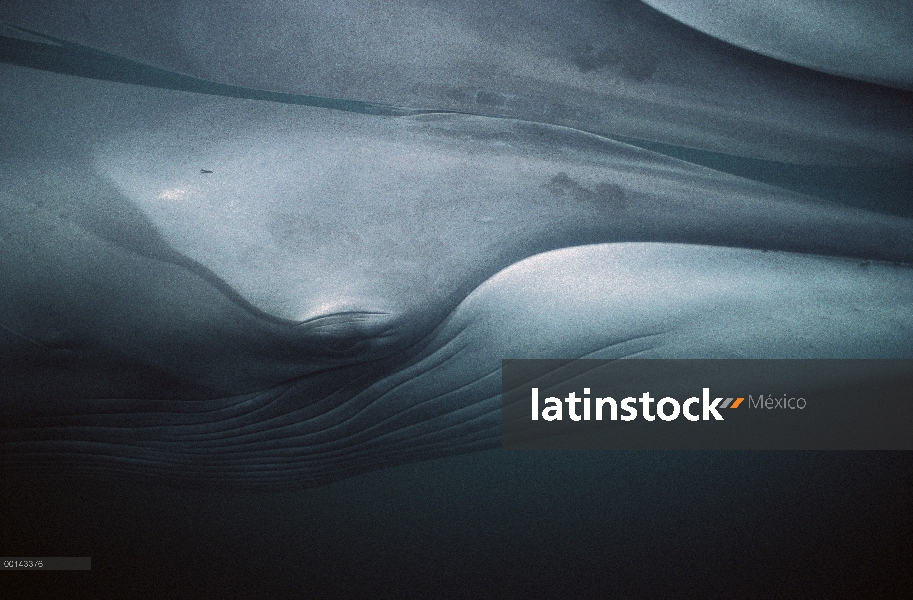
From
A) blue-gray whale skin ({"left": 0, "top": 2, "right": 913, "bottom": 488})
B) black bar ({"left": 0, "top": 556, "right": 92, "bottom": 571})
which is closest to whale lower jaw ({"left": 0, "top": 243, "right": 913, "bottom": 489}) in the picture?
blue-gray whale skin ({"left": 0, "top": 2, "right": 913, "bottom": 488})

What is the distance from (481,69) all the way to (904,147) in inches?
31.8

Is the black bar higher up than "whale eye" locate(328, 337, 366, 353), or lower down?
lower down

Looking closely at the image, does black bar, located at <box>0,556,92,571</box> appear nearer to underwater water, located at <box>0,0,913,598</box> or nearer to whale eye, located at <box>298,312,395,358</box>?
underwater water, located at <box>0,0,913,598</box>

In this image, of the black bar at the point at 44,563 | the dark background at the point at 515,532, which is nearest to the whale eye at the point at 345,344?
the dark background at the point at 515,532

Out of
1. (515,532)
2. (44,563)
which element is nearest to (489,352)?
(515,532)

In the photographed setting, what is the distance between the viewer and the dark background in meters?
1.22

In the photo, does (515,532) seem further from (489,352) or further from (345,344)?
(345,344)

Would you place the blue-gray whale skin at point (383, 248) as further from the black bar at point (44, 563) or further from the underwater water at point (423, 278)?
the black bar at point (44, 563)

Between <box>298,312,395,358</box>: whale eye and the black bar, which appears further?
the black bar

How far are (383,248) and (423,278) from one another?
0.08 meters

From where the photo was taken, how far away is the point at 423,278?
1035 mm

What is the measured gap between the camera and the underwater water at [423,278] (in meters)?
1.02

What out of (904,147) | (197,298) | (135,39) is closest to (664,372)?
(904,147)

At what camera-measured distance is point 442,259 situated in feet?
3.43
